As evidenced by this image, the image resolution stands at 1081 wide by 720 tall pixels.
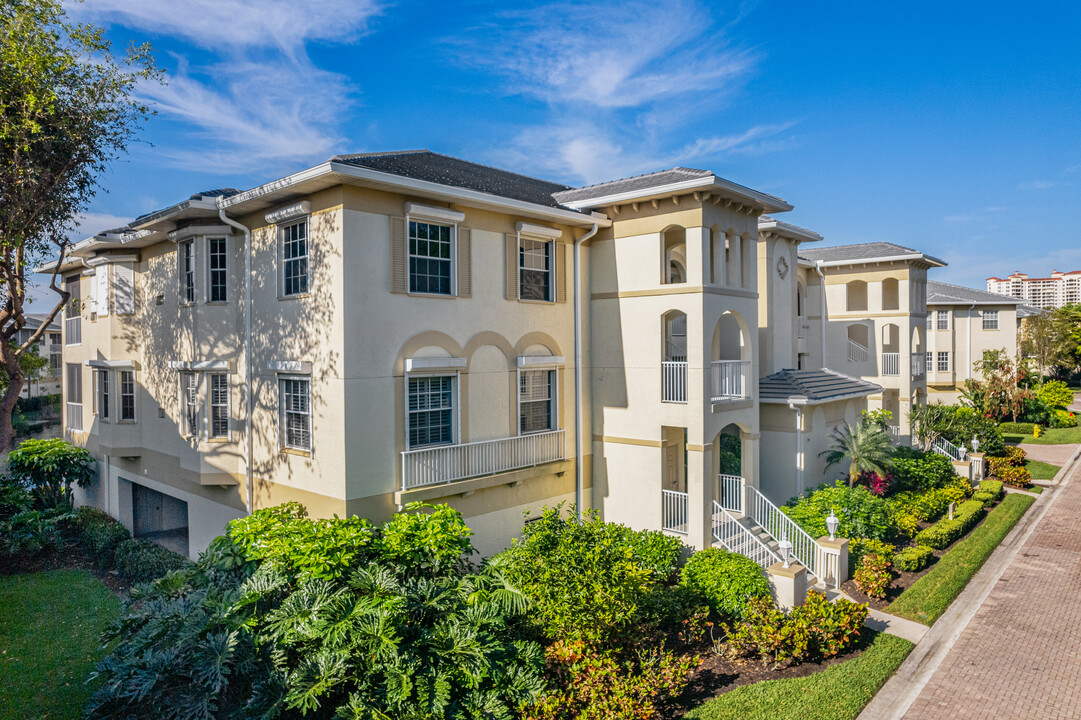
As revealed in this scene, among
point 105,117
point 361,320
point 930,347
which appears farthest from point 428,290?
point 930,347

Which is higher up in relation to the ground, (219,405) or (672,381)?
(672,381)

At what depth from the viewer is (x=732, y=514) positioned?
16.5m

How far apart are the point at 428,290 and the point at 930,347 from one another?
41.8 metres

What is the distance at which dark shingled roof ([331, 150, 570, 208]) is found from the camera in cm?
1358

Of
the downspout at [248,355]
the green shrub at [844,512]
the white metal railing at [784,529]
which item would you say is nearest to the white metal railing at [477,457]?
the downspout at [248,355]

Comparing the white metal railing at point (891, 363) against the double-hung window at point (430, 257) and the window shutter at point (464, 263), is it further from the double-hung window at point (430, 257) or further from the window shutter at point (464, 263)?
the double-hung window at point (430, 257)

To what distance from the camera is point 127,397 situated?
1942 centimetres

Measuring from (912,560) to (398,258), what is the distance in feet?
49.4

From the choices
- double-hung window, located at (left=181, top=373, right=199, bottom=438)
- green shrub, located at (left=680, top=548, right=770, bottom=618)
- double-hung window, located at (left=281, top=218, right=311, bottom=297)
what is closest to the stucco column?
green shrub, located at (left=680, top=548, right=770, bottom=618)

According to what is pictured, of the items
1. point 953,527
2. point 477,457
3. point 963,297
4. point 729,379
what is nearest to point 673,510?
point 729,379

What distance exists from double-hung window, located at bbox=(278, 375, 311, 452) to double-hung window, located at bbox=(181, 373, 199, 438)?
391 centimetres

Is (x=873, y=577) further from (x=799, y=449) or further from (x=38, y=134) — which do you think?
(x=38, y=134)

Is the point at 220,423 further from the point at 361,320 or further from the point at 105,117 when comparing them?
the point at 105,117

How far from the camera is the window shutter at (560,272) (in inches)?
654
